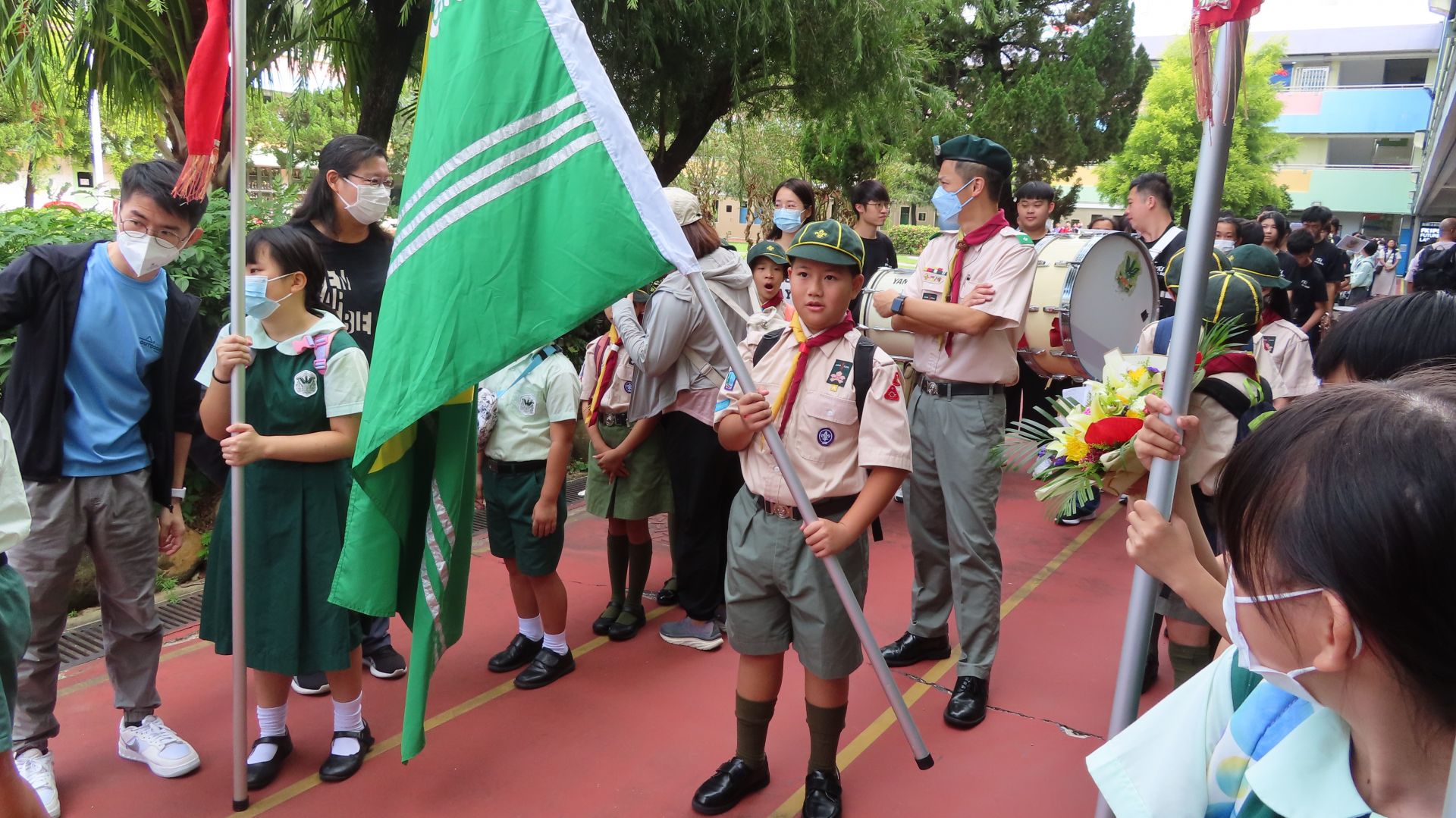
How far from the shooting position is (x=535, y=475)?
401cm

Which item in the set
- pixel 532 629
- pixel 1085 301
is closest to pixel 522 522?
pixel 532 629

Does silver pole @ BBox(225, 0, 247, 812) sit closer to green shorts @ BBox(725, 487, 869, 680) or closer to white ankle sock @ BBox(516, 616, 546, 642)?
white ankle sock @ BBox(516, 616, 546, 642)

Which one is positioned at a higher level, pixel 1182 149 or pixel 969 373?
pixel 1182 149

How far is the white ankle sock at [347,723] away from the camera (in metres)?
3.37

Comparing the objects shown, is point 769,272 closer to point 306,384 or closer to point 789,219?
point 789,219

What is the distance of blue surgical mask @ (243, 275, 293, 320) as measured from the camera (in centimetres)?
309

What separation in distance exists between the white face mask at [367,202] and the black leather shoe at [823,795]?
8.41ft

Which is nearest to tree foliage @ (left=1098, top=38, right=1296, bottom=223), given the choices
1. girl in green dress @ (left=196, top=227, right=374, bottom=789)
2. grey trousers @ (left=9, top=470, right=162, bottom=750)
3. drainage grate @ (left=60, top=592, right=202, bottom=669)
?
drainage grate @ (left=60, top=592, right=202, bottom=669)

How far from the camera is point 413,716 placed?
2.84 metres

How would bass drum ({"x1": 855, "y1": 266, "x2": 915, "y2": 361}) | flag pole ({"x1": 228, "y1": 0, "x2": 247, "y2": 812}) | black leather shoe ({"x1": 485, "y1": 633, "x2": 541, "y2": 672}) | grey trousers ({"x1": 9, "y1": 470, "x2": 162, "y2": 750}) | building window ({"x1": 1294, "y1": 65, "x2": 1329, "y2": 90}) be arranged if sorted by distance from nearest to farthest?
flag pole ({"x1": 228, "y1": 0, "x2": 247, "y2": 812})
grey trousers ({"x1": 9, "y1": 470, "x2": 162, "y2": 750})
black leather shoe ({"x1": 485, "y1": 633, "x2": 541, "y2": 672})
bass drum ({"x1": 855, "y1": 266, "x2": 915, "y2": 361})
building window ({"x1": 1294, "y1": 65, "x2": 1329, "y2": 90})

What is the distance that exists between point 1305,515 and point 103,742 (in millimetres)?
3957

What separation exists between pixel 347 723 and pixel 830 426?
1.97 meters

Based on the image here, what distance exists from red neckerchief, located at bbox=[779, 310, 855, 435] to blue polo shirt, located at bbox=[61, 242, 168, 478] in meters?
2.13

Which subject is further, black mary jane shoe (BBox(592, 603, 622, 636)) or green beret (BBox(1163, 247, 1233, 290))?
black mary jane shoe (BBox(592, 603, 622, 636))
